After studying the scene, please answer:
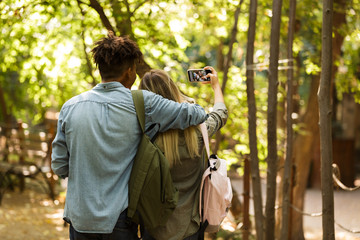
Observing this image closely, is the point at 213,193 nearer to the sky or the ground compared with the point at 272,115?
nearer to the ground

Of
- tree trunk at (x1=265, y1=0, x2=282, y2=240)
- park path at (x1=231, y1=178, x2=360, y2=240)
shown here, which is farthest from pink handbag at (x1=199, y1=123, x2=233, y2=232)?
park path at (x1=231, y1=178, x2=360, y2=240)

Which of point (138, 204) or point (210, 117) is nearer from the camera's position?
point (138, 204)

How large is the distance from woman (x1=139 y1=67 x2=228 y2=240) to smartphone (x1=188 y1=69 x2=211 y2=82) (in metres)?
0.27

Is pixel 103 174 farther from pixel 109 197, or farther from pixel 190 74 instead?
pixel 190 74

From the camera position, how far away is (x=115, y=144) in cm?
250

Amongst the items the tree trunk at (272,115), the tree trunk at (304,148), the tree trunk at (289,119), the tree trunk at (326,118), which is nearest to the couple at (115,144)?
the tree trunk at (326,118)

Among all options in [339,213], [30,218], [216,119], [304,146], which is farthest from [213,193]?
[339,213]

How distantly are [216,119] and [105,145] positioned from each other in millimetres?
668

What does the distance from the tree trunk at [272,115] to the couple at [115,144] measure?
171 cm

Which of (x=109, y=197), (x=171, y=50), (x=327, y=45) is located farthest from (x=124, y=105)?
(x=171, y=50)

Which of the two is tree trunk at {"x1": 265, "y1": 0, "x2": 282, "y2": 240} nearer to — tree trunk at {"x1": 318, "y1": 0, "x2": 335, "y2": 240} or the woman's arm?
tree trunk at {"x1": 318, "y1": 0, "x2": 335, "y2": 240}

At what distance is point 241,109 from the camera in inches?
273

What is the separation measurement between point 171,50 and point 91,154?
4.24m

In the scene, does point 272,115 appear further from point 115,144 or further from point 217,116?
point 115,144
